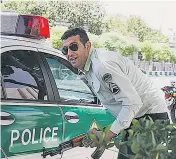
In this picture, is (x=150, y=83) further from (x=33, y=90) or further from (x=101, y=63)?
(x=33, y=90)

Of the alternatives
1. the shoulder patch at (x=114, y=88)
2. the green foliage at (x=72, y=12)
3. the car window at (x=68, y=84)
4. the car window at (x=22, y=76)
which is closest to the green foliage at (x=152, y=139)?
the shoulder patch at (x=114, y=88)

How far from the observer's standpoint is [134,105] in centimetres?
138

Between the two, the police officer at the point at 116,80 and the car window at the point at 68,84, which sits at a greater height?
the police officer at the point at 116,80

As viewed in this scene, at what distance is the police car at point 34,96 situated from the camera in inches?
64.2

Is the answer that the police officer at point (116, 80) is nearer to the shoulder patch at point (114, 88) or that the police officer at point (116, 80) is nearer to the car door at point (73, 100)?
the shoulder patch at point (114, 88)

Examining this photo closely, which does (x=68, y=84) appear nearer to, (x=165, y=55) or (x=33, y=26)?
(x=33, y=26)

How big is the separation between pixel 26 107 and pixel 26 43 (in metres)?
0.33

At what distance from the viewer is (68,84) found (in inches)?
85.3

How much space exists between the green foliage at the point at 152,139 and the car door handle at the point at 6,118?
837 mm

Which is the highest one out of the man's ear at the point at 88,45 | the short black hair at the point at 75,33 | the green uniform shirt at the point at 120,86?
the short black hair at the point at 75,33

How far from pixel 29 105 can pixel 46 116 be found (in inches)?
4.1

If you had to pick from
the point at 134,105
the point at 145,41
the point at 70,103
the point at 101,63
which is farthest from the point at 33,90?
the point at 145,41

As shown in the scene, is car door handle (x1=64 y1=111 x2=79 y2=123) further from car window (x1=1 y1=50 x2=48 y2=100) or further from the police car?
car window (x1=1 y1=50 x2=48 y2=100)

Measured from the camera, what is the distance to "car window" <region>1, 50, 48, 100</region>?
1693 millimetres
